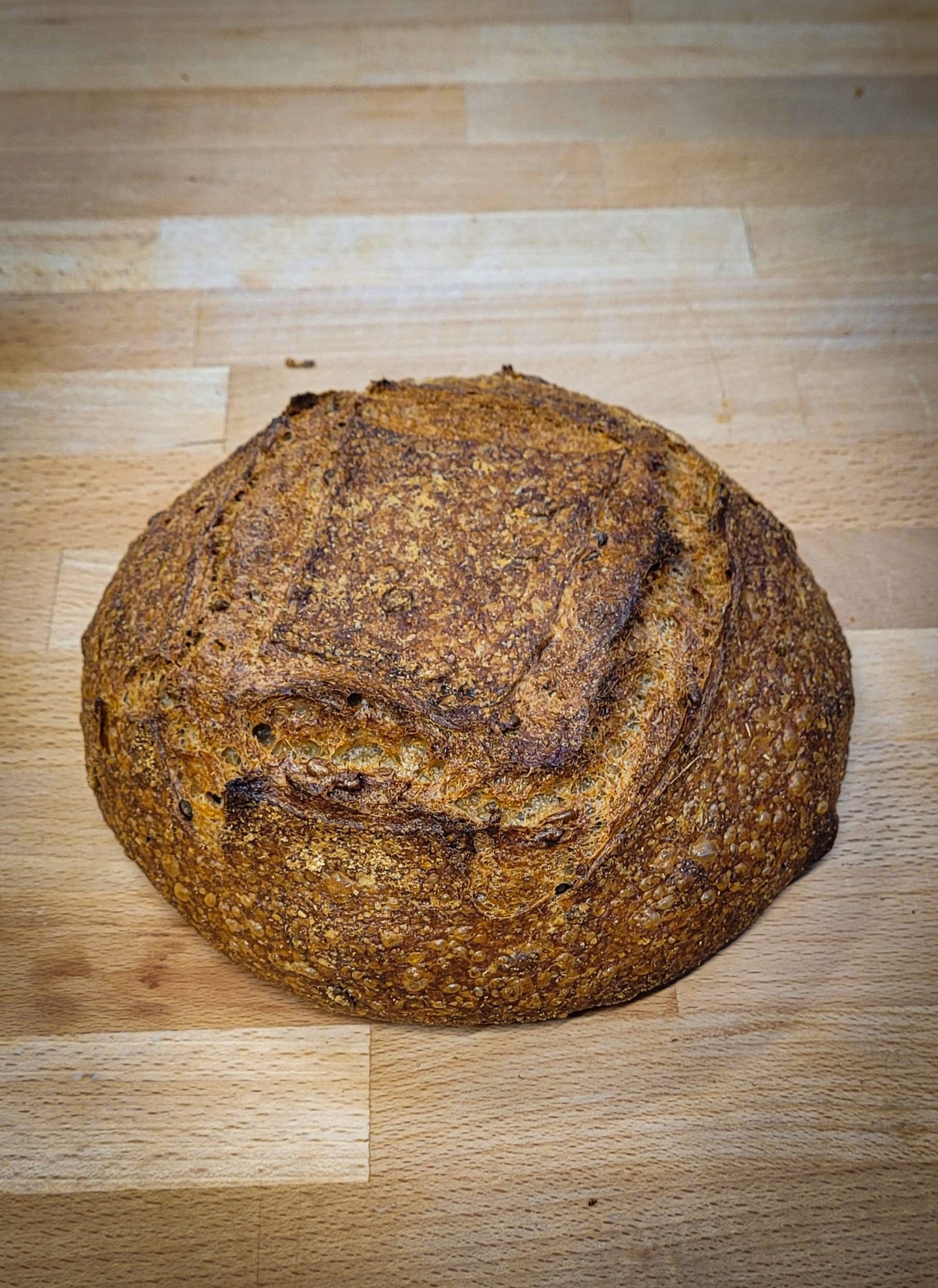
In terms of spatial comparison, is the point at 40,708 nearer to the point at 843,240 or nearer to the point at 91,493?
the point at 91,493

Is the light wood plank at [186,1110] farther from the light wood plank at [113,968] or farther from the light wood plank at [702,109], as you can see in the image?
the light wood plank at [702,109]

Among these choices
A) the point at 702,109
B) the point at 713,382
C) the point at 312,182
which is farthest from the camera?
the point at 702,109

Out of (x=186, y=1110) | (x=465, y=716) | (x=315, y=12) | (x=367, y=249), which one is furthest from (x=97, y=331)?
(x=186, y=1110)

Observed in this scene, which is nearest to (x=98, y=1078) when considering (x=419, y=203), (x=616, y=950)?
(x=616, y=950)

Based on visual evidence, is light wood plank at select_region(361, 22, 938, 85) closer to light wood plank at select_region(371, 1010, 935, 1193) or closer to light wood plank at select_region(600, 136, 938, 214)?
light wood plank at select_region(600, 136, 938, 214)

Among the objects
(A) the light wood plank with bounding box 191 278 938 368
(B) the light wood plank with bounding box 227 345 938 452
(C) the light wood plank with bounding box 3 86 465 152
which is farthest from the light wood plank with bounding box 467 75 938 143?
(B) the light wood plank with bounding box 227 345 938 452

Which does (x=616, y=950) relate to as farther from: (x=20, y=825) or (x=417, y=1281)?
(x=20, y=825)

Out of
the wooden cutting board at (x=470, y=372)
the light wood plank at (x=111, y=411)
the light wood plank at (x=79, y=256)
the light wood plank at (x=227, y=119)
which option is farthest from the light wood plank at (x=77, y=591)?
the light wood plank at (x=227, y=119)
